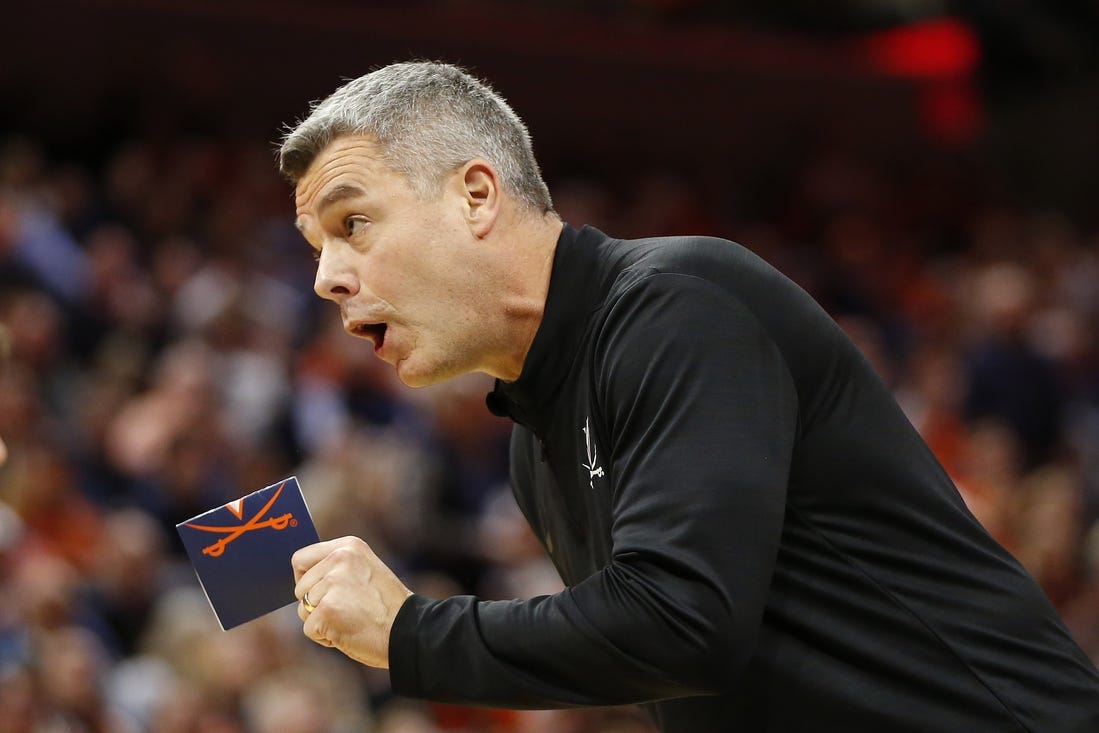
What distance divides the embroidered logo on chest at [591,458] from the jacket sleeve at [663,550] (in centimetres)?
10

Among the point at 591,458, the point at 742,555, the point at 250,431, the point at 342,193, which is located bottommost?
the point at 250,431

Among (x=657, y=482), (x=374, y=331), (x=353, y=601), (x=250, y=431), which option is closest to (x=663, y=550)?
(x=657, y=482)

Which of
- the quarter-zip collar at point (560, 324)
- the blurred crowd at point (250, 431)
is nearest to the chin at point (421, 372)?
the quarter-zip collar at point (560, 324)

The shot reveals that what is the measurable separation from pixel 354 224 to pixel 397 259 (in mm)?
92

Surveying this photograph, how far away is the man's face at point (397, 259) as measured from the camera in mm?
2148

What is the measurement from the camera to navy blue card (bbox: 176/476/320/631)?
2.16 m

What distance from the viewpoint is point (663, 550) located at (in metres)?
1.81

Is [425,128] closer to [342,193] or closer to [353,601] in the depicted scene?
[342,193]

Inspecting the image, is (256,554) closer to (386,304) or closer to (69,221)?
(386,304)

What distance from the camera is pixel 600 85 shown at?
11805mm

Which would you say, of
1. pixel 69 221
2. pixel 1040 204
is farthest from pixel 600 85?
pixel 69 221

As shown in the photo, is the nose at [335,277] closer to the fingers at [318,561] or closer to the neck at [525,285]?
the neck at [525,285]

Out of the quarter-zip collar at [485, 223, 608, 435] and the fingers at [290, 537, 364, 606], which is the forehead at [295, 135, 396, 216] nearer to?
the quarter-zip collar at [485, 223, 608, 435]

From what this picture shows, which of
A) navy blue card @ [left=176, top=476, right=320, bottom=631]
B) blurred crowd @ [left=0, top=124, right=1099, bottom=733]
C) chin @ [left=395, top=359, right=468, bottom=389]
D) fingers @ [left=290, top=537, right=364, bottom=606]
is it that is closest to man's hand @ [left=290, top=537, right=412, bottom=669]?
fingers @ [left=290, top=537, right=364, bottom=606]
